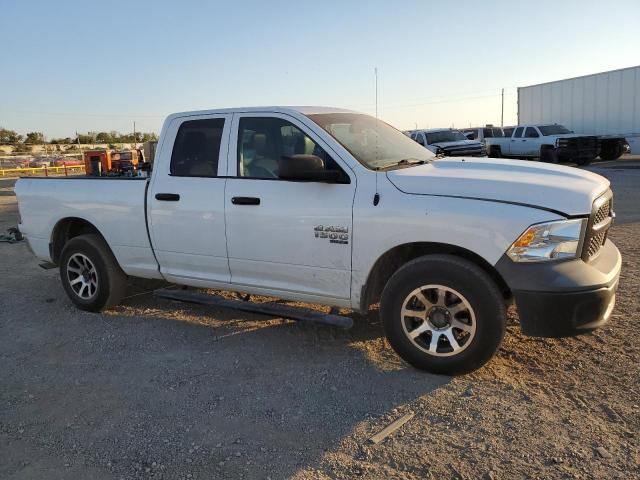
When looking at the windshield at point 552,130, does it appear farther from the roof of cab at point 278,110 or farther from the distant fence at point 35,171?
the distant fence at point 35,171

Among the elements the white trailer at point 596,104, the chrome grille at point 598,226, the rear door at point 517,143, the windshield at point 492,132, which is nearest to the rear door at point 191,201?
the chrome grille at point 598,226

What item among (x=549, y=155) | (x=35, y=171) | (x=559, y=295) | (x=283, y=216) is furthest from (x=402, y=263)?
(x=35, y=171)

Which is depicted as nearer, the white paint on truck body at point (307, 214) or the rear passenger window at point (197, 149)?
the white paint on truck body at point (307, 214)

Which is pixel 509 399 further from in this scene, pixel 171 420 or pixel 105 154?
pixel 105 154

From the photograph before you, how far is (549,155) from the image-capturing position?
76.0 ft

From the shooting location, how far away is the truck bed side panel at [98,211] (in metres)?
5.20

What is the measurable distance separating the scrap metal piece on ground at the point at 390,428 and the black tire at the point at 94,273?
3.42 m

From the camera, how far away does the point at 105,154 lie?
1764cm

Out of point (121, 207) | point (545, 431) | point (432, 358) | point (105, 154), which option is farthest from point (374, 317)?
point (105, 154)

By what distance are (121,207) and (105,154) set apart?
1353 cm

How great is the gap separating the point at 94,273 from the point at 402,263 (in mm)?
3204

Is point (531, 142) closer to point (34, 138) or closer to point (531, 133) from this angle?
point (531, 133)

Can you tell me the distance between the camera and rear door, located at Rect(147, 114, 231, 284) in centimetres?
469

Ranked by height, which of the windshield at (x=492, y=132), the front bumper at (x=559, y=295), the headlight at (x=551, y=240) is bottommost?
the front bumper at (x=559, y=295)
